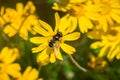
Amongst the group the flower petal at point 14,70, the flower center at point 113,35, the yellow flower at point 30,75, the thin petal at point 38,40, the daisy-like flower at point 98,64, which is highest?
the thin petal at point 38,40

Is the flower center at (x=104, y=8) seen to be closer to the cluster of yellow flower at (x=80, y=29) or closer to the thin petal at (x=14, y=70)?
the cluster of yellow flower at (x=80, y=29)

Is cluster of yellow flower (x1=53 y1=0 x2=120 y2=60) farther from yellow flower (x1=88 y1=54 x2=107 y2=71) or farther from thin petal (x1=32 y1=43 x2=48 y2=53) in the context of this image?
thin petal (x1=32 y1=43 x2=48 y2=53)

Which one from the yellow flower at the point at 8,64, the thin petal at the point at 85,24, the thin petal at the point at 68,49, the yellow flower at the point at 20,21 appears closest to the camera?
the thin petal at the point at 68,49

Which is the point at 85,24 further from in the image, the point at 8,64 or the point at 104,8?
the point at 8,64

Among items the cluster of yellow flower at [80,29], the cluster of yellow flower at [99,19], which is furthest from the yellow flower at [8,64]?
the cluster of yellow flower at [99,19]

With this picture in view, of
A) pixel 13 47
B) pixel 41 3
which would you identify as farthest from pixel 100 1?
pixel 41 3

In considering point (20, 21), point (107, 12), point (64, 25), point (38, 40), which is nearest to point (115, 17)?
point (107, 12)

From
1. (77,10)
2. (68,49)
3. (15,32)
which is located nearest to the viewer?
(68,49)
